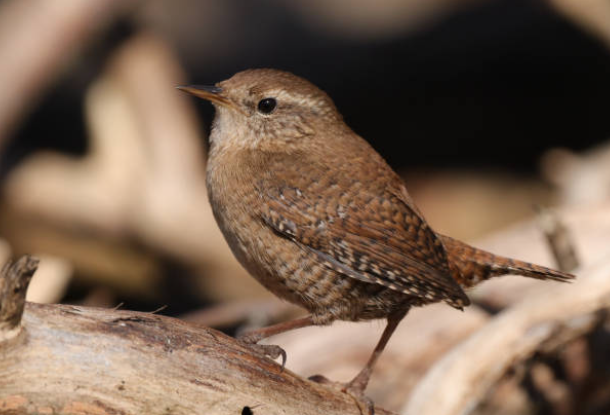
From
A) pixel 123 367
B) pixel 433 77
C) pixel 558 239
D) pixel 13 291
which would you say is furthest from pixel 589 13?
pixel 13 291

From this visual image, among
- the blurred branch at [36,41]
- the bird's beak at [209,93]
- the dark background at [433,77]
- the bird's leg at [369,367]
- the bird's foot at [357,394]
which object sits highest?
the dark background at [433,77]

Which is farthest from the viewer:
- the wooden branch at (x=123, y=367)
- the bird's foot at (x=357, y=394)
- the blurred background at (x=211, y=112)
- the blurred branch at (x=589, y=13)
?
the blurred branch at (x=589, y=13)

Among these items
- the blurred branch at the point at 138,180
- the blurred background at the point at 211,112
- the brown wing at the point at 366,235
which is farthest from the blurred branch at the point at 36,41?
the brown wing at the point at 366,235

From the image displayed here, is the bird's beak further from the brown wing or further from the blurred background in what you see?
A: the blurred background

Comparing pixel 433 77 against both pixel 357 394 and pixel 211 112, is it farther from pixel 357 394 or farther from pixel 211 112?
pixel 357 394

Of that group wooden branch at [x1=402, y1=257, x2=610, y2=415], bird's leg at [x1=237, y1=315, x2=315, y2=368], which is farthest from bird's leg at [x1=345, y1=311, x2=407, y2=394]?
wooden branch at [x1=402, y1=257, x2=610, y2=415]

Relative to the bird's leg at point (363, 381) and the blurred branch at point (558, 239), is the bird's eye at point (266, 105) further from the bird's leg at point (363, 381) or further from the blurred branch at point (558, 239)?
the blurred branch at point (558, 239)

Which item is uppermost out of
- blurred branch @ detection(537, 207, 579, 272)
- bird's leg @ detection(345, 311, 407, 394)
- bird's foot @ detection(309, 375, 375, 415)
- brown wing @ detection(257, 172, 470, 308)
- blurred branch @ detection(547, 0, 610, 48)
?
blurred branch @ detection(547, 0, 610, 48)
